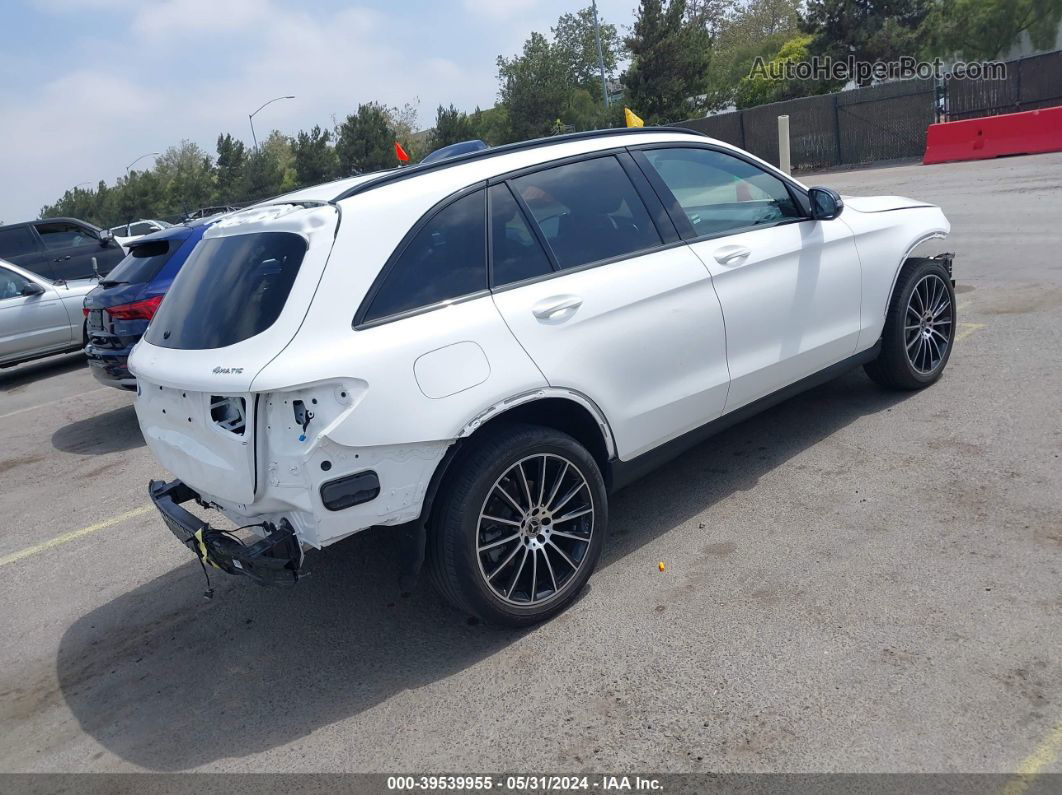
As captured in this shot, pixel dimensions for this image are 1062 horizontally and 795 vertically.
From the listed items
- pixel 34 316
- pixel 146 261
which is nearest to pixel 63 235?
pixel 34 316

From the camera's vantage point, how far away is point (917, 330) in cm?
557

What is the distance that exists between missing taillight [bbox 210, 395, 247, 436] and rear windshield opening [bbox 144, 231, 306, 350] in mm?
231

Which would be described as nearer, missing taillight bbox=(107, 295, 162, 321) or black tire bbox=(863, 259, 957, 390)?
black tire bbox=(863, 259, 957, 390)

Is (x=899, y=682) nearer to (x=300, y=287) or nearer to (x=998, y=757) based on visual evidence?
(x=998, y=757)

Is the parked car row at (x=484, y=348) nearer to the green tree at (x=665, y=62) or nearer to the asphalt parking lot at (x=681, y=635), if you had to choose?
the asphalt parking lot at (x=681, y=635)

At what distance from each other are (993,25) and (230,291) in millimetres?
52249

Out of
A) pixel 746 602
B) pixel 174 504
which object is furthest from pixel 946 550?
pixel 174 504

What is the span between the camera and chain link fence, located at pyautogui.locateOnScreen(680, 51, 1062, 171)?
948 inches

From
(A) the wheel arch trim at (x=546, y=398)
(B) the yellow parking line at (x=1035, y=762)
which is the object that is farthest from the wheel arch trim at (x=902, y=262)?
(B) the yellow parking line at (x=1035, y=762)

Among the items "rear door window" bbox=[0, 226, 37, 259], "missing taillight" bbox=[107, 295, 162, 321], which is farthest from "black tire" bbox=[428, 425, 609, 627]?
"rear door window" bbox=[0, 226, 37, 259]

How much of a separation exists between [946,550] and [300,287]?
292cm

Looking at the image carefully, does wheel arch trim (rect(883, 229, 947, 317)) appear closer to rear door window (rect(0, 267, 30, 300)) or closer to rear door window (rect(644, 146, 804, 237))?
rear door window (rect(644, 146, 804, 237))

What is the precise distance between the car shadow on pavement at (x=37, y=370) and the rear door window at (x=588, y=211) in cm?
997

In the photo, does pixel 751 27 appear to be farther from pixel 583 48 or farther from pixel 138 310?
pixel 138 310
